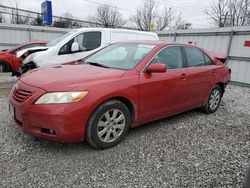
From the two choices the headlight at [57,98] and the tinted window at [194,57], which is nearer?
the headlight at [57,98]

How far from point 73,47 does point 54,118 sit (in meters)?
4.17

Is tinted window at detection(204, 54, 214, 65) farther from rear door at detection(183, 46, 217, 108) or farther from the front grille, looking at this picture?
the front grille

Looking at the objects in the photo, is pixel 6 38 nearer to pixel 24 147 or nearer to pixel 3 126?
pixel 3 126

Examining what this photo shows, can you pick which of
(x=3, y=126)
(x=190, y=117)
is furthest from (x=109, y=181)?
(x=190, y=117)

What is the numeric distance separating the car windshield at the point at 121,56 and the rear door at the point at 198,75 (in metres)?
0.98

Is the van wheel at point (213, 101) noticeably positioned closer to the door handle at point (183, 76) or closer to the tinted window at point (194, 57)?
the tinted window at point (194, 57)

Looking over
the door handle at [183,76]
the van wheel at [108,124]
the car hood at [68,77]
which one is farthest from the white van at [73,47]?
the van wheel at [108,124]

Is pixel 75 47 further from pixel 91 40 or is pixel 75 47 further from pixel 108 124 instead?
pixel 108 124

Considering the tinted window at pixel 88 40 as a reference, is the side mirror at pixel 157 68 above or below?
below

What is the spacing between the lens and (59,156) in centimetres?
290

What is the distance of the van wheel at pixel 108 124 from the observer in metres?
2.90

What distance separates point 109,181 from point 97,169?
0.86 ft

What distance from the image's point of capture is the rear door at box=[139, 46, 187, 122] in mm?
3400

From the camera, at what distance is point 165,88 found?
365 cm
